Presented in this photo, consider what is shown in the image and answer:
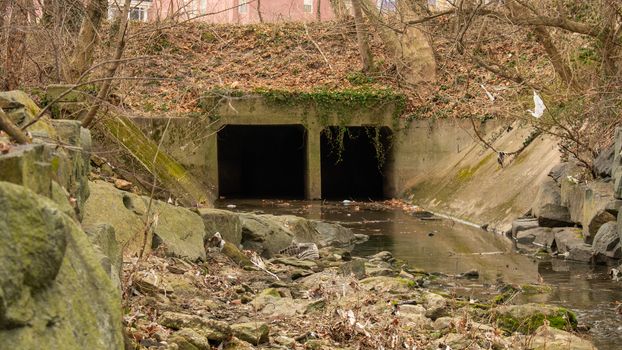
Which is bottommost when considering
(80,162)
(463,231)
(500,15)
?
(463,231)

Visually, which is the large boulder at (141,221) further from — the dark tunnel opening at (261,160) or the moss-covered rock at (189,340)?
the dark tunnel opening at (261,160)

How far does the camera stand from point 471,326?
26.0 feet

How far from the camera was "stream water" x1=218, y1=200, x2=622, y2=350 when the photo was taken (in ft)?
33.7

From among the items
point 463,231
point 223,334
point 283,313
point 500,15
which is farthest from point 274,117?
point 223,334

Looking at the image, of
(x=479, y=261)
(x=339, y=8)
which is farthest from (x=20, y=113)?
(x=339, y=8)

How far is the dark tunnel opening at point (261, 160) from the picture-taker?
104 feet

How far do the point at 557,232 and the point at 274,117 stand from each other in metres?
11.7

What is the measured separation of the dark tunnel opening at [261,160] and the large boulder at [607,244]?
58.9 ft

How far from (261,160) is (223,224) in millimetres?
19669

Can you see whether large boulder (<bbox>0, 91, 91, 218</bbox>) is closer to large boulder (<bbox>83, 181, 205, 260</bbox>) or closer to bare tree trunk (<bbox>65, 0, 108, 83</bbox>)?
large boulder (<bbox>83, 181, 205, 260</bbox>)

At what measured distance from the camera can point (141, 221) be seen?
33.3 ft

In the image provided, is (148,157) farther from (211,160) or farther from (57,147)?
(57,147)

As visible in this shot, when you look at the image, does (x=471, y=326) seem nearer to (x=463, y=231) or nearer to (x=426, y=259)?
(x=426, y=259)

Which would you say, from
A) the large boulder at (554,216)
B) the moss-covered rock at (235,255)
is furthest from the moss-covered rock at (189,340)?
the large boulder at (554,216)
